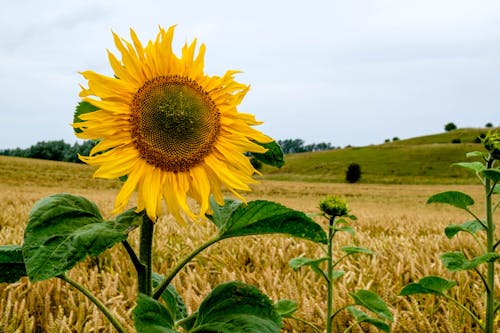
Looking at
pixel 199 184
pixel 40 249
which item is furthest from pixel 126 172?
pixel 40 249

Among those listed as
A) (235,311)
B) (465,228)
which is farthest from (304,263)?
(235,311)

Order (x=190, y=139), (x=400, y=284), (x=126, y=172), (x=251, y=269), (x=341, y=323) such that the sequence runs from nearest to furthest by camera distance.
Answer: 1. (x=126, y=172)
2. (x=190, y=139)
3. (x=341, y=323)
4. (x=400, y=284)
5. (x=251, y=269)

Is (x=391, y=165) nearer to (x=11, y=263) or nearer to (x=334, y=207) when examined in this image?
(x=334, y=207)

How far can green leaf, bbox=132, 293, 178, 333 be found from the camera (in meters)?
1.13

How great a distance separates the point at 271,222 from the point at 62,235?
0.58m

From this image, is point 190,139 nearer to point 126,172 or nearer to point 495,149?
point 126,172

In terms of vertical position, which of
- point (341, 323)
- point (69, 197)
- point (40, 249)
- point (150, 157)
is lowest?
point (341, 323)

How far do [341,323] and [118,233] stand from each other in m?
2.29

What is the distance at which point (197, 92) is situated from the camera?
149cm

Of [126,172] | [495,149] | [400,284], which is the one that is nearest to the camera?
[126,172]

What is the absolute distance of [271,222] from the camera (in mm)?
1359

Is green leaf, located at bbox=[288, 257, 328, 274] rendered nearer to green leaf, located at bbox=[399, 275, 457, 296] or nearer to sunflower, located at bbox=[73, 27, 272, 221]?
green leaf, located at bbox=[399, 275, 457, 296]

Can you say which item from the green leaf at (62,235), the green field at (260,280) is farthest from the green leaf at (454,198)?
the green leaf at (62,235)

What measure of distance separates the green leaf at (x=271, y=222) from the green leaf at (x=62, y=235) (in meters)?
0.31
